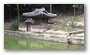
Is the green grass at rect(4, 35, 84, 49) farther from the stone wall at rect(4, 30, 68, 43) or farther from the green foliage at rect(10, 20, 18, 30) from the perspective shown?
the green foliage at rect(10, 20, 18, 30)

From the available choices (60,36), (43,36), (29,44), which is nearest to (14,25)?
(29,44)

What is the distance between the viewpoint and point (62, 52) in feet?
14.8

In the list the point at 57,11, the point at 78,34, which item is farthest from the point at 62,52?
the point at 57,11

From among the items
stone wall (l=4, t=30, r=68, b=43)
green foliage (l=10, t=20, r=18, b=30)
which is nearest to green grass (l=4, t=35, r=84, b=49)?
stone wall (l=4, t=30, r=68, b=43)

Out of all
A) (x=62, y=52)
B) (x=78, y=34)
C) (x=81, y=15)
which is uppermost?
(x=81, y=15)

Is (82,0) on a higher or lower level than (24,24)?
higher

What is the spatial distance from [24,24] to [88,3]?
1.09m

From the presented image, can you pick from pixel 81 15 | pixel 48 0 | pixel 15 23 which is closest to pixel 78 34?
pixel 81 15

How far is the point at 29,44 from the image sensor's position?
4535 mm

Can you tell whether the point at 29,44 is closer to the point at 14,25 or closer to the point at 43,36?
the point at 43,36

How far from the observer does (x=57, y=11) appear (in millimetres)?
4508

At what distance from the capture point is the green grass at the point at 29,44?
4.49 m

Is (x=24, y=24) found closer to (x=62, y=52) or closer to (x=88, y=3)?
(x=62, y=52)

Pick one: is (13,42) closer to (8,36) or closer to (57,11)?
(8,36)
